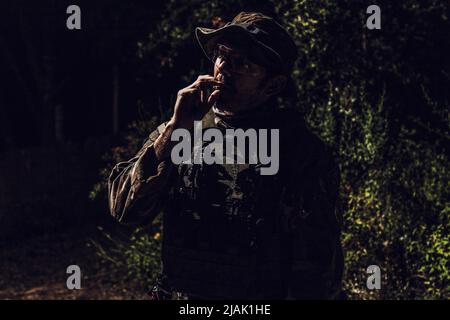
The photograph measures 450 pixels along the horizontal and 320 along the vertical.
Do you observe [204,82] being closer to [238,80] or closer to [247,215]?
[238,80]

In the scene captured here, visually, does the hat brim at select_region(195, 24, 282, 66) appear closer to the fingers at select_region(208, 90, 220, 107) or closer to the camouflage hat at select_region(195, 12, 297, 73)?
the camouflage hat at select_region(195, 12, 297, 73)

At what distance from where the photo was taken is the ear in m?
3.15

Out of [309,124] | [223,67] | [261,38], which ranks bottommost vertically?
[309,124]

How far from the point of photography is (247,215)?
123 inches

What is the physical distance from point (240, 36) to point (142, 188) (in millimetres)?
639

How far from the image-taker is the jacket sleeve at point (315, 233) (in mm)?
3045

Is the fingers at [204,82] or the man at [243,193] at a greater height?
the fingers at [204,82]

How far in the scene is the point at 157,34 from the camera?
890cm

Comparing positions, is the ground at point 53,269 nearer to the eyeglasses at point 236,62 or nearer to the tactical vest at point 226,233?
the tactical vest at point 226,233

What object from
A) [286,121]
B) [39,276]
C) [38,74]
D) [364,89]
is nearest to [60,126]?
[38,74]

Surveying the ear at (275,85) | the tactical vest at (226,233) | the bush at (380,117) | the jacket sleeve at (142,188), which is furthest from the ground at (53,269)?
the ear at (275,85)

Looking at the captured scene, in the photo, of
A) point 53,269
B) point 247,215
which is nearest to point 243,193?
point 247,215

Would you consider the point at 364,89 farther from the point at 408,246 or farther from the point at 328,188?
the point at 328,188

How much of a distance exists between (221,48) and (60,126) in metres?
9.56
